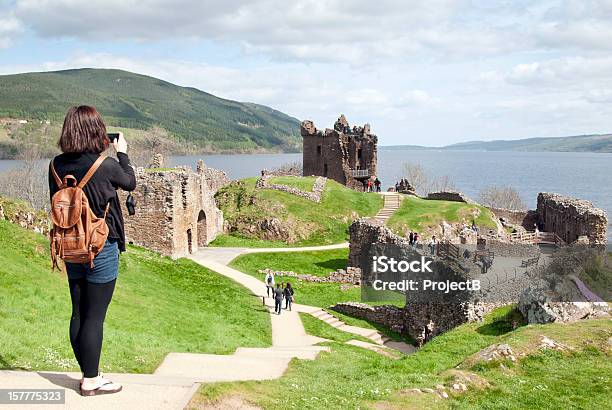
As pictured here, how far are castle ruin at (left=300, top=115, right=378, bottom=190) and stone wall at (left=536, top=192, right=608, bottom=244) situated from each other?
22.3m

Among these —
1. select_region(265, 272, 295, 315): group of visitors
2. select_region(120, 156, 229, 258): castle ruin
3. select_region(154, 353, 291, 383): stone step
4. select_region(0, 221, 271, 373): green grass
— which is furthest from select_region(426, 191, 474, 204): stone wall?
select_region(154, 353, 291, 383): stone step

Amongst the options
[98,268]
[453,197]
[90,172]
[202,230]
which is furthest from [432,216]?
[90,172]

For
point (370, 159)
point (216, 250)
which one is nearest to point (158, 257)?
point (216, 250)

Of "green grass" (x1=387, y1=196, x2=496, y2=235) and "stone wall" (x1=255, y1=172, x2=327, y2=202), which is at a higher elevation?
"stone wall" (x1=255, y1=172, x2=327, y2=202)

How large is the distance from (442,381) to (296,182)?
44.4 metres

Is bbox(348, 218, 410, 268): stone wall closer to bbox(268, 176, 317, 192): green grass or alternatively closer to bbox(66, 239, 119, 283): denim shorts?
bbox(268, 176, 317, 192): green grass

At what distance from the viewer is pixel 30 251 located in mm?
19047

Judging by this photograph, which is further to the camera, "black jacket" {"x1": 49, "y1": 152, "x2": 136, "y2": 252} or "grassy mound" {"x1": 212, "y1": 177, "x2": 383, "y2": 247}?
"grassy mound" {"x1": 212, "y1": 177, "x2": 383, "y2": 247}

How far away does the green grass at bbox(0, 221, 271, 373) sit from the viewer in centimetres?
1042

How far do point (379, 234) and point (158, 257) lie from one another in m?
14.0

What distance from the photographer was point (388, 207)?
176 feet

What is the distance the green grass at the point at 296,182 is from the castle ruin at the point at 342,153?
14.9m

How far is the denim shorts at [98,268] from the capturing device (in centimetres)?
670

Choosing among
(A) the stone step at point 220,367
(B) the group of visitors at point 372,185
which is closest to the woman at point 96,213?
(A) the stone step at point 220,367
